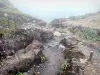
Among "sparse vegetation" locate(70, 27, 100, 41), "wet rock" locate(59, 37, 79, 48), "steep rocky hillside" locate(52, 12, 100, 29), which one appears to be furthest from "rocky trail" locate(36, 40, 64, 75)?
"steep rocky hillside" locate(52, 12, 100, 29)

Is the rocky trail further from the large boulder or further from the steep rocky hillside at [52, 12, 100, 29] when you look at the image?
the steep rocky hillside at [52, 12, 100, 29]

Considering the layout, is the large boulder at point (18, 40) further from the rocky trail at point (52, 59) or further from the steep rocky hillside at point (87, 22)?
the steep rocky hillside at point (87, 22)

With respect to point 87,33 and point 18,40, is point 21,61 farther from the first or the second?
point 87,33

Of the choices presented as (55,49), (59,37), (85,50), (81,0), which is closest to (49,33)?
(59,37)

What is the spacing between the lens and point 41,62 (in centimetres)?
1511

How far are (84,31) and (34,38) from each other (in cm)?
956

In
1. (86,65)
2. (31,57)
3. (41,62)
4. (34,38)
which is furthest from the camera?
(34,38)

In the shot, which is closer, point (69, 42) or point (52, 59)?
point (52, 59)

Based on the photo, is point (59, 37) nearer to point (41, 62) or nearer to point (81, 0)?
point (41, 62)

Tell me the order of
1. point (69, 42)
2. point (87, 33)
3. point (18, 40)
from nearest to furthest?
point (18, 40), point (69, 42), point (87, 33)

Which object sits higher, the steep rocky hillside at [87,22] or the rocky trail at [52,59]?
the steep rocky hillside at [87,22]

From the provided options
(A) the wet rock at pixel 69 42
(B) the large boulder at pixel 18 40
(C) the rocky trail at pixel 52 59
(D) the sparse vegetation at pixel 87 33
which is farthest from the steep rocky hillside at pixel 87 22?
(B) the large boulder at pixel 18 40

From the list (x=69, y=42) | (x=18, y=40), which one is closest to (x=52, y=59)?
(x=69, y=42)

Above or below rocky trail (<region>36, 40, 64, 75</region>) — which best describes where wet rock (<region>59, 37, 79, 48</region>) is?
above
